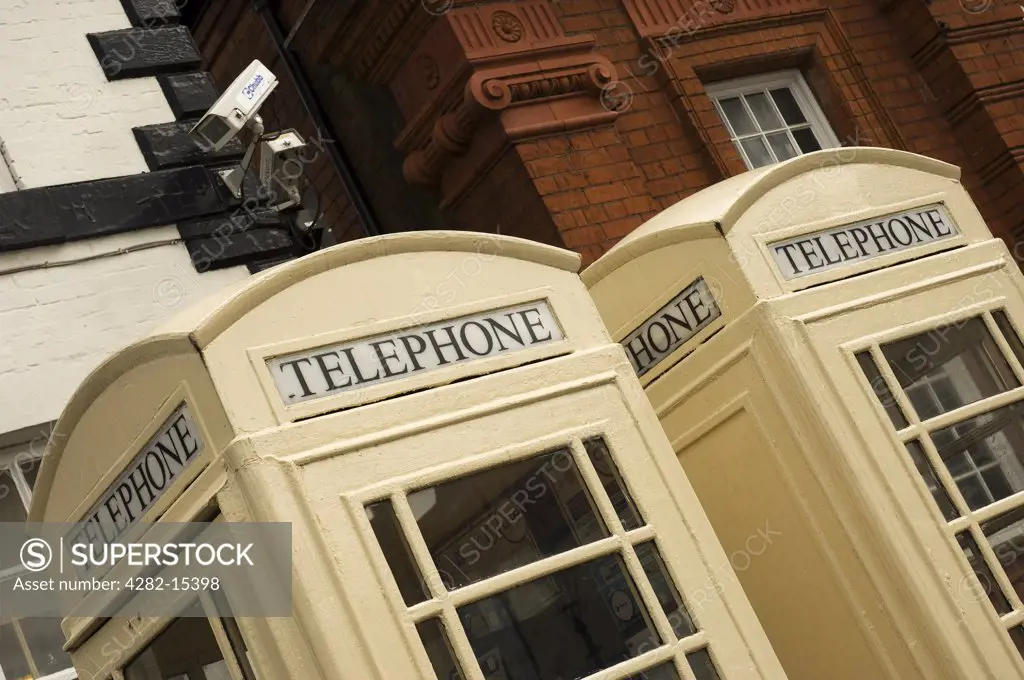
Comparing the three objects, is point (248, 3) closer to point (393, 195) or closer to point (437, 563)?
point (393, 195)

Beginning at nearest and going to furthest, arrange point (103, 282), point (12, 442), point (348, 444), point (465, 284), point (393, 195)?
point (348, 444) < point (465, 284) < point (12, 442) < point (103, 282) < point (393, 195)

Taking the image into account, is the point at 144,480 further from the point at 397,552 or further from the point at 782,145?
the point at 782,145

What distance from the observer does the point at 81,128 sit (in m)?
5.65

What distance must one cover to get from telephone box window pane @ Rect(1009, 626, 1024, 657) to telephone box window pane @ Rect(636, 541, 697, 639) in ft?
4.25

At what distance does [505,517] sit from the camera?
3322 millimetres

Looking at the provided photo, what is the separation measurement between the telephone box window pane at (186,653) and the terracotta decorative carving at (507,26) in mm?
4658

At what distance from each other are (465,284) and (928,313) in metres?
1.74

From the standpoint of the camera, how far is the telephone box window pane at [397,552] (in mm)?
3074

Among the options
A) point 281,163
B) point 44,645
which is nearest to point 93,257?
point 281,163

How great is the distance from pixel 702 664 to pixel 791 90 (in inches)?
228

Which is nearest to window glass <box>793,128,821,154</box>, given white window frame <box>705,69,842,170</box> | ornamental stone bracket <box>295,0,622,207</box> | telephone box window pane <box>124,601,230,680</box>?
white window frame <box>705,69,842,170</box>

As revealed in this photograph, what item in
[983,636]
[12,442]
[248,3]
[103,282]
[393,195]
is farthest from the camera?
[248,3]

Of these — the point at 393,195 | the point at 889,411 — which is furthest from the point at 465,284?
the point at 393,195

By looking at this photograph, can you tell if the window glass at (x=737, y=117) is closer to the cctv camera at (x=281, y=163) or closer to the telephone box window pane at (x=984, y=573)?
the cctv camera at (x=281, y=163)
